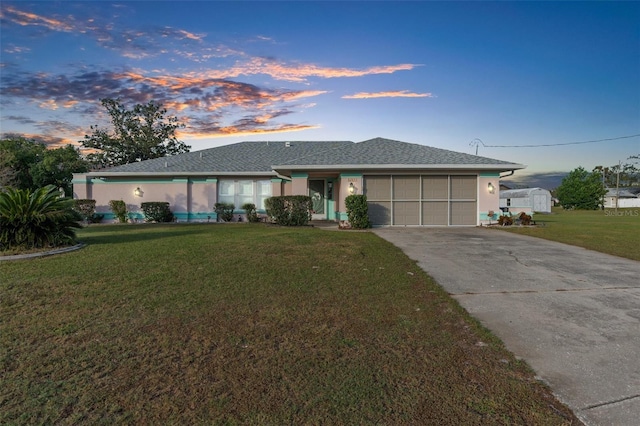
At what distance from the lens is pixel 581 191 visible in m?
48.1

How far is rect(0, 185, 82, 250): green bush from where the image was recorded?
753 cm

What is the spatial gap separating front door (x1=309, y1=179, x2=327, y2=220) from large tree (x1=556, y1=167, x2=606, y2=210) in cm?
4935

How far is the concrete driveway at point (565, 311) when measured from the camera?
2400 mm

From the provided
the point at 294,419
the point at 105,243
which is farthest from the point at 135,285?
the point at 105,243

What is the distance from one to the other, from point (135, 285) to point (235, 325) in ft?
7.63

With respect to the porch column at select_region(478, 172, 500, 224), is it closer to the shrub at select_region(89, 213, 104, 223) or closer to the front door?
the front door

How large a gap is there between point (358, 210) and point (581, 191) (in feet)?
168

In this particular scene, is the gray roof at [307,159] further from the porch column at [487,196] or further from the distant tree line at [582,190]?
the distant tree line at [582,190]

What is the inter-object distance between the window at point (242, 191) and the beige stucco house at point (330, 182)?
2.2 inches

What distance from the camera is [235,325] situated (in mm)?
3500

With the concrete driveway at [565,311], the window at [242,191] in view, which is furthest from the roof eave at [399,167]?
the concrete driveway at [565,311]

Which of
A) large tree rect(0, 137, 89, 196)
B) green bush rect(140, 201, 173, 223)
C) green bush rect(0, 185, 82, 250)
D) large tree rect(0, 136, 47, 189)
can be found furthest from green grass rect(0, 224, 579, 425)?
large tree rect(0, 137, 89, 196)

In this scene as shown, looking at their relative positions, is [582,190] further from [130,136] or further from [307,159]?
[130,136]

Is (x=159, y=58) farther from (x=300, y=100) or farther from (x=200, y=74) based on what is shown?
(x=300, y=100)
